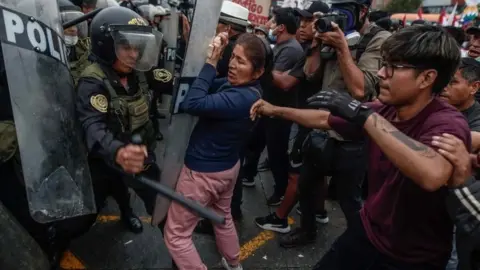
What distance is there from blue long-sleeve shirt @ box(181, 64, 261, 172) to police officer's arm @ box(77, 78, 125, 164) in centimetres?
48

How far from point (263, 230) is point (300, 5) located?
3.24 meters

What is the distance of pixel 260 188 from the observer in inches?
179

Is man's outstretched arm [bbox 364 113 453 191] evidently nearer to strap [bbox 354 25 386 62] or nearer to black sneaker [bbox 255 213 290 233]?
strap [bbox 354 25 386 62]

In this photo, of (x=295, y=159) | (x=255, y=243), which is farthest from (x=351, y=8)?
(x=255, y=243)

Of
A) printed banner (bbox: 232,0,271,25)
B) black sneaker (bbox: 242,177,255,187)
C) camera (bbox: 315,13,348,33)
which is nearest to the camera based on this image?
camera (bbox: 315,13,348,33)

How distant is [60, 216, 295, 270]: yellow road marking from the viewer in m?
3.04

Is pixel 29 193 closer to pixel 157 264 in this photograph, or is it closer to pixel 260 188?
pixel 157 264

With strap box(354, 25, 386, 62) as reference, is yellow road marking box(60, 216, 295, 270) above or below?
below

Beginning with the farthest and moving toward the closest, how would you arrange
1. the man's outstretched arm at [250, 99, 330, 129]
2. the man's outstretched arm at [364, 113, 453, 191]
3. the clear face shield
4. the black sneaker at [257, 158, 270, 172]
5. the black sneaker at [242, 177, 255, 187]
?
the black sneaker at [257, 158, 270, 172]
the black sneaker at [242, 177, 255, 187]
the clear face shield
the man's outstretched arm at [250, 99, 330, 129]
the man's outstretched arm at [364, 113, 453, 191]

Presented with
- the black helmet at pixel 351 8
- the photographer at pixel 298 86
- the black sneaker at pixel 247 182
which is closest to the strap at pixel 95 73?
the photographer at pixel 298 86

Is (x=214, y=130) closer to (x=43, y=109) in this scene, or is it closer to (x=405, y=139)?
(x=43, y=109)

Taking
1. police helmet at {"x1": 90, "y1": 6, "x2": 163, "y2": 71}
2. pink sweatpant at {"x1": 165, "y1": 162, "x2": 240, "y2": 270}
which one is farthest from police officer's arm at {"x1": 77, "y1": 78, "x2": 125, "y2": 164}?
pink sweatpant at {"x1": 165, "y1": 162, "x2": 240, "y2": 270}

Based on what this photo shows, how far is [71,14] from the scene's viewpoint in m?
3.59

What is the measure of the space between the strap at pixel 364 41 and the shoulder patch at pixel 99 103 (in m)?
1.80
